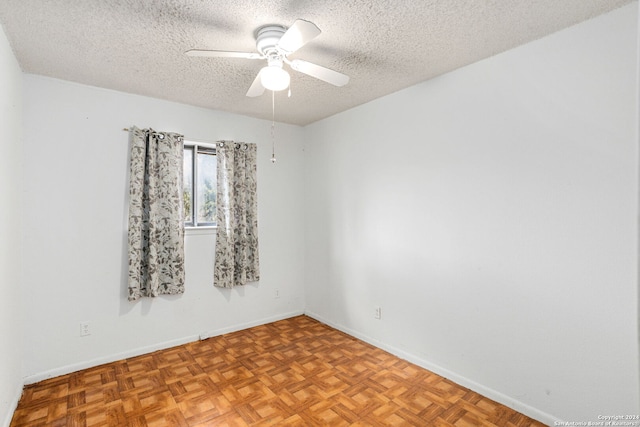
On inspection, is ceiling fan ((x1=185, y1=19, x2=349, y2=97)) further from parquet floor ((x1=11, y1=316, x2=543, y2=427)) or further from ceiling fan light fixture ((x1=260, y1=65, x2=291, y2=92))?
parquet floor ((x1=11, y1=316, x2=543, y2=427))

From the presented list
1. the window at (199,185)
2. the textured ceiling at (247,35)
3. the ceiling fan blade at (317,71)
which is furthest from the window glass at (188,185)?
the ceiling fan blade at (317,71)

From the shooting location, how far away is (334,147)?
12.1ft

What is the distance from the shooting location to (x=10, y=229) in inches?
82.7

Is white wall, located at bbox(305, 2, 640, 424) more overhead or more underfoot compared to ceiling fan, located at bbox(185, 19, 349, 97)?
more underfoot

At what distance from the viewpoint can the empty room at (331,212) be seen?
1.81 metres

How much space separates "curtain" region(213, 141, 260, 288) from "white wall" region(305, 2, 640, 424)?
4.14ft

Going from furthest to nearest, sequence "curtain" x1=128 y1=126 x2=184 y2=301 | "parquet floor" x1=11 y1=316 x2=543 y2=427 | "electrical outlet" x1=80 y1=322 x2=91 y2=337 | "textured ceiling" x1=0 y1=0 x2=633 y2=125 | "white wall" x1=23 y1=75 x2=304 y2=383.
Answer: "curtain" x1=128 y1=126 x2=184 y2=301 < "electrical outlet" x1=80 y1=322 x2=91 y2=337 < "white wall" x1=23 y1=75 x2=304 y2=383 < "parquet floor" x1=11 y1=316 x2=543 y2=427 < "textured ceiling" x1=0 y1=0 x2=633 y2=125

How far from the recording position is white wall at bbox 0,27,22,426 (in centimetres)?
190

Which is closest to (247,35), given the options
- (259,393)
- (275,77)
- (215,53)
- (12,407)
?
(215,53)

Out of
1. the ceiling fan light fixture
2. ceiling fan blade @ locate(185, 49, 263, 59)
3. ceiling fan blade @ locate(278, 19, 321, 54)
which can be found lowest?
the ceiling fan light fixture

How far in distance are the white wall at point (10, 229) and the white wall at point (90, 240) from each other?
5.8 inches

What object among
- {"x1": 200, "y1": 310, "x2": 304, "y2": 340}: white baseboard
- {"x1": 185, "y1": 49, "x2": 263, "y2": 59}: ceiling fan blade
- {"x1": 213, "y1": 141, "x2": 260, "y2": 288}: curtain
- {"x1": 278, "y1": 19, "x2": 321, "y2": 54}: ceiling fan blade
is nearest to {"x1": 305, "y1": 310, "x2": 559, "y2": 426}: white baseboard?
{"x1": 200, "y1": 310, "x2": 304, "y2": 340}: white baseboard

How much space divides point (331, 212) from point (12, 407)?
298 cm

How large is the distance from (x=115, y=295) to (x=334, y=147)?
8.57 feet
